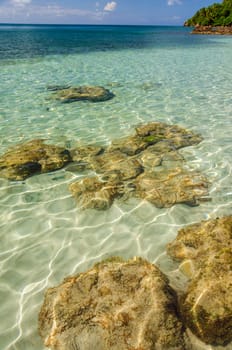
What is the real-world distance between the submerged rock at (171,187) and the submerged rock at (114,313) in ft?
6.59

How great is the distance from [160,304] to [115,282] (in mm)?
461

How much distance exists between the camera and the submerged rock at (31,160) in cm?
543

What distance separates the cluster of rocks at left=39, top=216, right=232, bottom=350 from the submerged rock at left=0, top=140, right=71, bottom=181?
315cm

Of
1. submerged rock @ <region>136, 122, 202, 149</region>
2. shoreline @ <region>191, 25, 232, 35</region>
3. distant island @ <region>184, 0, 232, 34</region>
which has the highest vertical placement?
distant island @ <region>184, 0, 232, 34</region>

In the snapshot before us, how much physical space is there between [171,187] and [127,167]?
105 centimetres

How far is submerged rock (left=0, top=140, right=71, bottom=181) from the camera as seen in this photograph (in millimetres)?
5434

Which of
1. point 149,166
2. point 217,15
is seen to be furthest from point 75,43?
point 217,15

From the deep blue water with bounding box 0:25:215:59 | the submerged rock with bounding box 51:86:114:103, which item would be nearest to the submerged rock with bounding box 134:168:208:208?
the submerged rock with bounding box 51:86:114:103

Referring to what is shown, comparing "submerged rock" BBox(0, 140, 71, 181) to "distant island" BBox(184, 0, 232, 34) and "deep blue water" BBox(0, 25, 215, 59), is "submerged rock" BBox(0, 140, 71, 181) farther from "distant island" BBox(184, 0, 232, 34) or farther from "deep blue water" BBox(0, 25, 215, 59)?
"distant island" BBox(184, 0, 232, 34)

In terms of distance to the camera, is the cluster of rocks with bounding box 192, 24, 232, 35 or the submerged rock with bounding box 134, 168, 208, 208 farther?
the cluster of rocks with bounding box 192, 24, 232, 35

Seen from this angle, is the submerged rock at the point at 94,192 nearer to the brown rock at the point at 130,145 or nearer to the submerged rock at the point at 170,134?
the brown rock at the point at 130,145

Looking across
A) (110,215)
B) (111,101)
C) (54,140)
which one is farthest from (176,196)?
(111,101)

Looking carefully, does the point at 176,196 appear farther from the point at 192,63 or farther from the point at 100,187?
the point at 192,63

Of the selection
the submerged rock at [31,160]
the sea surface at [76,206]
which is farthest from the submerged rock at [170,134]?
the submerged rock at [31,160]
